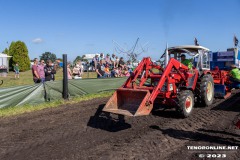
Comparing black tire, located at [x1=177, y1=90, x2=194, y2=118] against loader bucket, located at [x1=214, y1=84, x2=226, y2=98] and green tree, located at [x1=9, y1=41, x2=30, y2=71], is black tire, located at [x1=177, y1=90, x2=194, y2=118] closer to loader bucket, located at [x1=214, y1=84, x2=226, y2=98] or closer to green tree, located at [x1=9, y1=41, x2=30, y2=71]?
loader bucket, located at [x1=214, y1=84, x2=226, y2=98]

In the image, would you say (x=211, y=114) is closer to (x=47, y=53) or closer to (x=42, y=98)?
(x=42, y=98)

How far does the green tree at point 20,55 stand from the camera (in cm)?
4104

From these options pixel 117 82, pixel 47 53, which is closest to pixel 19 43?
pixel 117 82

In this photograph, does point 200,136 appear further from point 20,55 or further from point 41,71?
point 20,55

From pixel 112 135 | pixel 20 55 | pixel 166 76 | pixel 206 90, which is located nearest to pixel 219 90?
pixel 206 90

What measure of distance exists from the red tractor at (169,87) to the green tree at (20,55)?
3654 cm

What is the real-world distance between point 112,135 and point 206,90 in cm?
389

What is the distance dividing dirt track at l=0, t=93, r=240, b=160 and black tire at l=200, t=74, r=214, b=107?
1.32 feet

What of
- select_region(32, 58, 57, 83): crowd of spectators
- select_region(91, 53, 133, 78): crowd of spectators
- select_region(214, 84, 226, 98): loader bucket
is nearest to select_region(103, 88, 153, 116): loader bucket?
select_region(214, 84, 226, 98): loader bucket

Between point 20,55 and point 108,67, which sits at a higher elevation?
point 20,55

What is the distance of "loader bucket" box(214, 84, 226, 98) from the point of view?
30.6 ft

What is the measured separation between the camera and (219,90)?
9375mm

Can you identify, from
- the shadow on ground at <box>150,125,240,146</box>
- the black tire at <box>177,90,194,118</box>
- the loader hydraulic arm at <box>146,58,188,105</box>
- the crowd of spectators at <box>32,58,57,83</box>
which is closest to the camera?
the shadow on ground at <box>150,125,240,146</box>

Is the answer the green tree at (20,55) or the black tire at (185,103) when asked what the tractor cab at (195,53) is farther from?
the green tree at (20,55)
